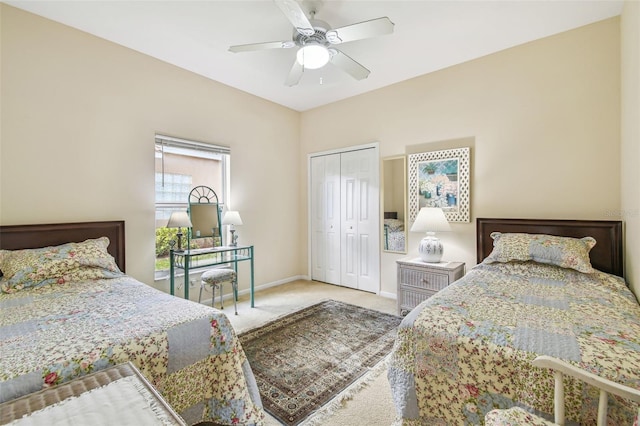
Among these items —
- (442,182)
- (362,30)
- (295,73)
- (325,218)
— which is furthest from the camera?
(325,218)

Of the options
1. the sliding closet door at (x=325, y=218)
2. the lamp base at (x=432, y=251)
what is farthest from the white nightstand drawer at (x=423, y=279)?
the sliding closet door at (x=325, y=218)

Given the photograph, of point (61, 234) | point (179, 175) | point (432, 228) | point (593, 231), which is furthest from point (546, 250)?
point (61, 234)

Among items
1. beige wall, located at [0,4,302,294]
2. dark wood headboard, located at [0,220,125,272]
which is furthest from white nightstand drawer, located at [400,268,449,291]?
dark wood headboard, located at [0,220,125,272]

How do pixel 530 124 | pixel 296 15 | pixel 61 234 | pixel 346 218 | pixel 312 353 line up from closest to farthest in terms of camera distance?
pixel 296 15 → pixel 312 353 → pixel 61 234 → pixel 530 124 → pixel 346 218

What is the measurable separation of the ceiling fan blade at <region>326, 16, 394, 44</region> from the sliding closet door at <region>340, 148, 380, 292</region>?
202 centimetres

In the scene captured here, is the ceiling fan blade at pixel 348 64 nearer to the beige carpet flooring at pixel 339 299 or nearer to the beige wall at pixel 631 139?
the beige wall at pixel 631 139

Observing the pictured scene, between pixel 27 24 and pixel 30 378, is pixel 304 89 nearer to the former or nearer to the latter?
pixel 27 24

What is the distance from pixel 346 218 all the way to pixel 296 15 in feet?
9.67

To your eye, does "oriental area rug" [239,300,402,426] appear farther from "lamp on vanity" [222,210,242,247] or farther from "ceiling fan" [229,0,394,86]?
"ceiling fan" [229,0,394,86]

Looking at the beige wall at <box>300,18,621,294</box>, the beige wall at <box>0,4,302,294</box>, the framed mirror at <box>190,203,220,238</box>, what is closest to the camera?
the beige wall at <box>0,4,302,294</box>

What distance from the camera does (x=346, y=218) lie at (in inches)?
177

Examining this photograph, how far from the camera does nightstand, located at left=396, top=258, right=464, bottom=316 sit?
9.87 ft

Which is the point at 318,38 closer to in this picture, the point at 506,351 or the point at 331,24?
the point at 331,24

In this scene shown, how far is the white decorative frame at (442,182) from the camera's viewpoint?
336 centimetres
